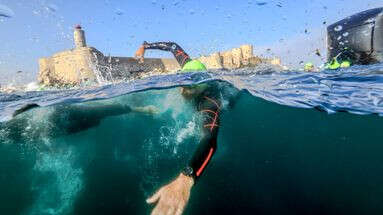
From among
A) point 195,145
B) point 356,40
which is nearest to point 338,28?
point 356,40

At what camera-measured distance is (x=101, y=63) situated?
984 inches

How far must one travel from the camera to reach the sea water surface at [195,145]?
878cm

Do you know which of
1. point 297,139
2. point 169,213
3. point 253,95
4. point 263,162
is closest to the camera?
point 169,213

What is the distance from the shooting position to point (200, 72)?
343 inches

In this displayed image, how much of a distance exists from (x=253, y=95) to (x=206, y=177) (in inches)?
141

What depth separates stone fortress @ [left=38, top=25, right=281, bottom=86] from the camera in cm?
2356

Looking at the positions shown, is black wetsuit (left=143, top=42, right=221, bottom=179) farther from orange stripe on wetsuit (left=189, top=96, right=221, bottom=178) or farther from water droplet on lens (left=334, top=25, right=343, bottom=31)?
water droplet on lens (left=334, top=25, right=343, bottom=31)

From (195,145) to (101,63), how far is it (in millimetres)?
16550

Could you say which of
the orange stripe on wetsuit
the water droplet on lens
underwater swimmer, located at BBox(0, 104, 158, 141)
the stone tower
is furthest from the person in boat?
the stone tower

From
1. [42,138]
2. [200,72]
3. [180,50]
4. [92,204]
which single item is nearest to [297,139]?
[180,50]

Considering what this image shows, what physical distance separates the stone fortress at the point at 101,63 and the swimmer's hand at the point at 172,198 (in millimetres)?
18122

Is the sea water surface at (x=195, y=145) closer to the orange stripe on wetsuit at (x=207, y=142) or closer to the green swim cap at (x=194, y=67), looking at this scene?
the green swim cap at (x=194, y=67)

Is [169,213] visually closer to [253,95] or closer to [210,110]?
[210,110]

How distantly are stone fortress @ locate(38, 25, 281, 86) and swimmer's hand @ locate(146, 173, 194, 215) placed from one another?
59.5 ft
